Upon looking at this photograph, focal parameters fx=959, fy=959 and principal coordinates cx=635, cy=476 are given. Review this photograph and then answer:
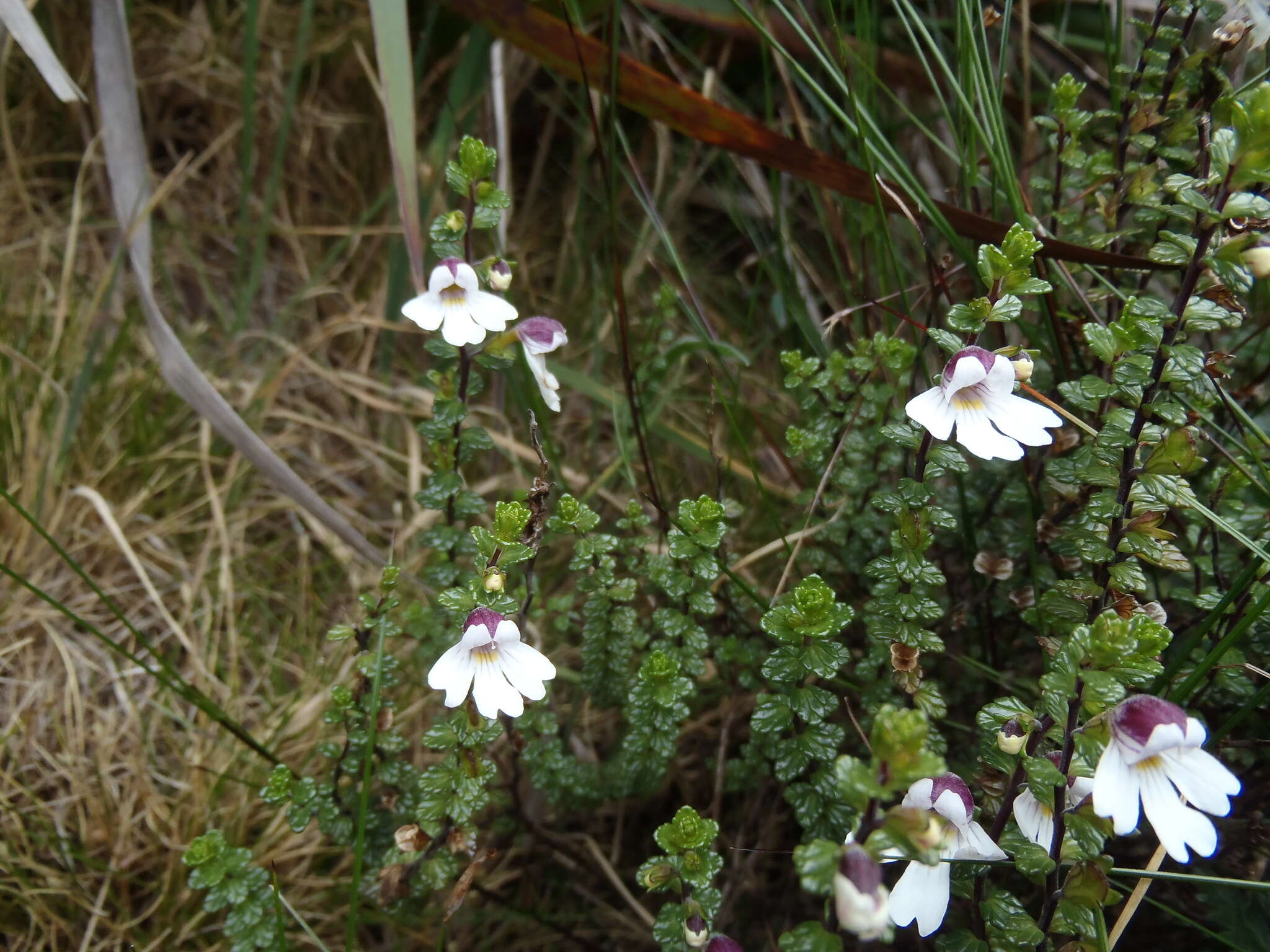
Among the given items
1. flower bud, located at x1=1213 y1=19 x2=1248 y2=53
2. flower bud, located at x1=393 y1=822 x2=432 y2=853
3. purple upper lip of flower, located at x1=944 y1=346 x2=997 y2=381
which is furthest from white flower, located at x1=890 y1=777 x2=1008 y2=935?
flower bud, located at x1=1213 y1=19 x2=1248 y2=53

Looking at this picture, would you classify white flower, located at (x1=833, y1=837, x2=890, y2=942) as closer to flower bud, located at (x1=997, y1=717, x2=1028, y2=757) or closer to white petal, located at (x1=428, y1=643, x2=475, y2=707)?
flower bud, located at (x1=997, y1=717, x2=1028, y2=757)

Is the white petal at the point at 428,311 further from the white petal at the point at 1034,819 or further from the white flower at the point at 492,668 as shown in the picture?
the white petal at the point at 1034,819

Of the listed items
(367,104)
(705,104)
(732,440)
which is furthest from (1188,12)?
(367,104)

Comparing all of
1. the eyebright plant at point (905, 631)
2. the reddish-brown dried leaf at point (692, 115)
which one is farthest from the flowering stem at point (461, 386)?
the reddish-brown dried leaf at point (692, 115)

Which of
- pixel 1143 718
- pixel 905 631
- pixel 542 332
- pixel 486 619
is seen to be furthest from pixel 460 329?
pixel 1143 718

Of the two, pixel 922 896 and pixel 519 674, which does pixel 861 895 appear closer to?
pixel 922 896
